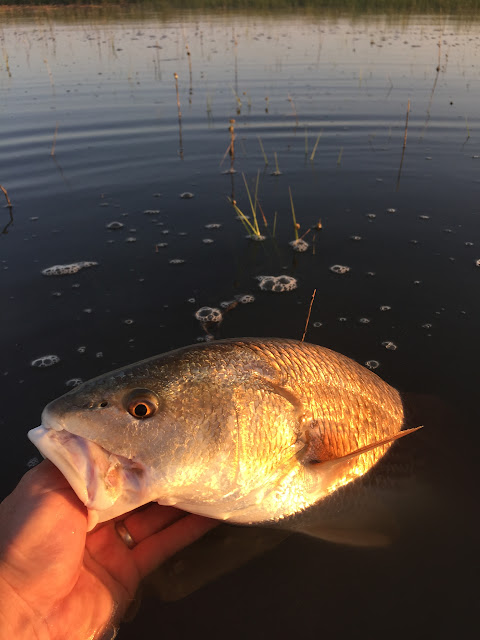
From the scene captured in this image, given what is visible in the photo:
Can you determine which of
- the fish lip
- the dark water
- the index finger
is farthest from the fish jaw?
the dark water

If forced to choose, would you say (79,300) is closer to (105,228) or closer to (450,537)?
(105,228)

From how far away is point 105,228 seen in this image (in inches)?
223

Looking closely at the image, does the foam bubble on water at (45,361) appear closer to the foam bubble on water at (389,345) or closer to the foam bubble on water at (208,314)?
the foam bubble on water at (208,314)

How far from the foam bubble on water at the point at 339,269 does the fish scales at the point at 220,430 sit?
2.40m

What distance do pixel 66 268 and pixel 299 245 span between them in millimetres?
2541

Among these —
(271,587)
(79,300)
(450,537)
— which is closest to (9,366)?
(79,300)

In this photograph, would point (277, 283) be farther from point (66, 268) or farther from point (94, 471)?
point (94, 471)

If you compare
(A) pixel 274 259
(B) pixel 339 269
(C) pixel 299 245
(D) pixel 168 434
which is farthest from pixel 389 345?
(D) pixel 168 434

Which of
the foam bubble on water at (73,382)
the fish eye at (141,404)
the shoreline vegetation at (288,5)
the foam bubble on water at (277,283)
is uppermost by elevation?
the shoreline vegetation at (288,5)

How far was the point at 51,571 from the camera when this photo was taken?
1.82 m

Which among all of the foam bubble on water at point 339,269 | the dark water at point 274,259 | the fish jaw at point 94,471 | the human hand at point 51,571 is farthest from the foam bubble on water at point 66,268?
the fish jaw at point 94,471

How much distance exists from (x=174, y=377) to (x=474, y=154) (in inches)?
296

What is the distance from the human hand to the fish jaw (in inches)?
6.5

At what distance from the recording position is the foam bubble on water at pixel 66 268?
15.7 ft
